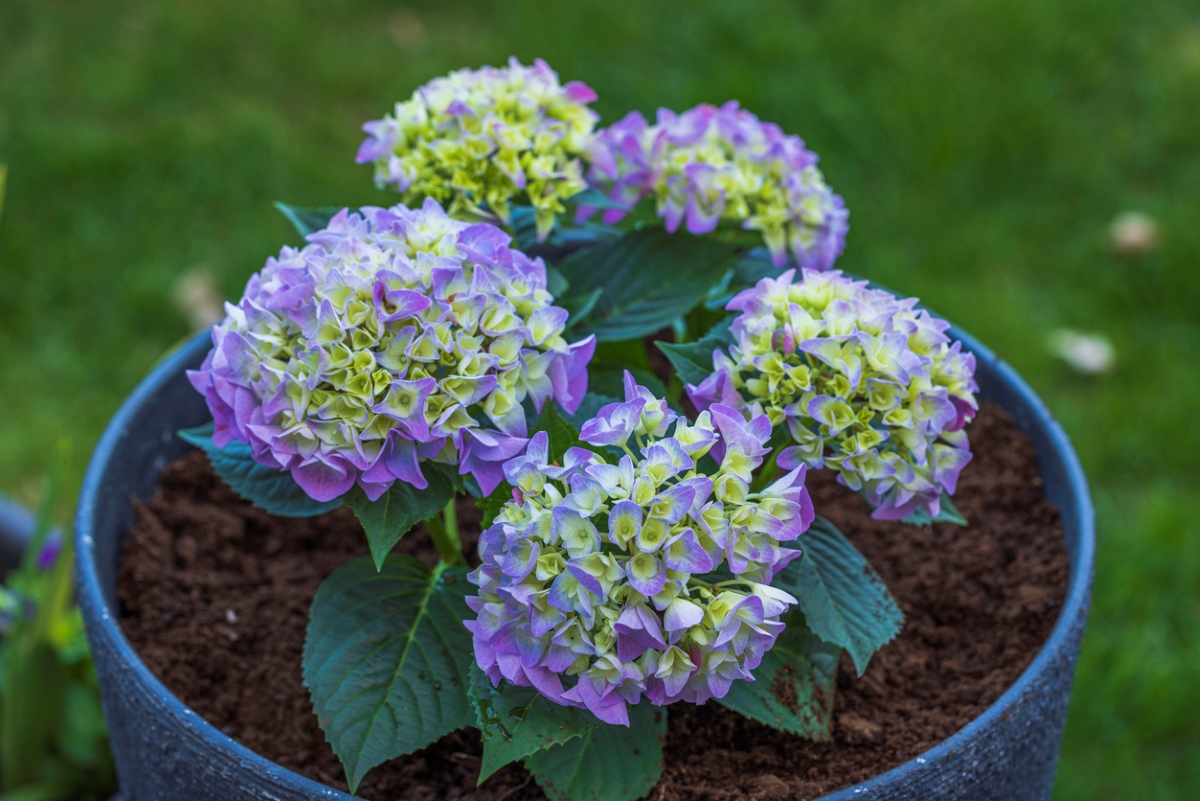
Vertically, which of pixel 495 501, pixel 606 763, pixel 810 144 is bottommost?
pixel 810 144

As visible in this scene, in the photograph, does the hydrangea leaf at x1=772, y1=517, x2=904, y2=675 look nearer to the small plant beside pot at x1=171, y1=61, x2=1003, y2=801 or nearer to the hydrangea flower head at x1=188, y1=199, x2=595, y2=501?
the small plant beside pot at x1=171, y1=61, x2=1003, y2=801

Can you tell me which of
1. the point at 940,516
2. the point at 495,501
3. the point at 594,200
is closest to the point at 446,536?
the point at 495,501

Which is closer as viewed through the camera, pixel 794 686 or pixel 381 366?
pixel 381 366

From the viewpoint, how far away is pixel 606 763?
1.10m

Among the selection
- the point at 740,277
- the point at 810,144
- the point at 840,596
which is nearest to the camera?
the point at 840,596

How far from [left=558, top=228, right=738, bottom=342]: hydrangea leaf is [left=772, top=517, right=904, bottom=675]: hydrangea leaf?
0.29 m

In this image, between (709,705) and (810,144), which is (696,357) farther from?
(810,144)

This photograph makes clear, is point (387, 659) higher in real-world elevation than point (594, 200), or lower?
lower

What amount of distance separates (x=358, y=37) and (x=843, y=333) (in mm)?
2626

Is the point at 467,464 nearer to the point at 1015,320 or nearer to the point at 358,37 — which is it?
the point at 1015,320

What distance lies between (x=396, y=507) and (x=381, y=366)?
12 centimetres

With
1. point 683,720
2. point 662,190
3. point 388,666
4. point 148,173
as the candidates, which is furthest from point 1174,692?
point 148,173

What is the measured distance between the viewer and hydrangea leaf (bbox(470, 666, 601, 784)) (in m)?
0.97

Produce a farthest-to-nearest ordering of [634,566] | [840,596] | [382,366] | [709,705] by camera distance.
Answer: [709,705] → [840,596] → [382,366] → [634,566]
